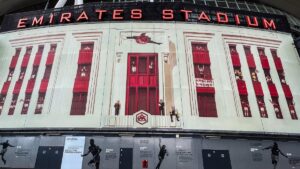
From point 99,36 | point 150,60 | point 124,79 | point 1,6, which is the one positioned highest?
point 1,6

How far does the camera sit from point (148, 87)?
31.8m

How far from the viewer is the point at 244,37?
1427 inches

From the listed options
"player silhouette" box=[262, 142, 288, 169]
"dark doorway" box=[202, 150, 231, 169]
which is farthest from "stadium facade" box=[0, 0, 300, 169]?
"player silhouette" box=[262, 142, 288, 169]

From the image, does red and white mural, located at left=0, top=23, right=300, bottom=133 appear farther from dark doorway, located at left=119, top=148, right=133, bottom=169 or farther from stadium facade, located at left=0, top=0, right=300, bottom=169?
dark doorway, located at left=119, top=148, right=133, bottom=169

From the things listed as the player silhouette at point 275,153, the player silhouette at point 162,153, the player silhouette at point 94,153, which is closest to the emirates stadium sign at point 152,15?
the player silhouette at point 275,153

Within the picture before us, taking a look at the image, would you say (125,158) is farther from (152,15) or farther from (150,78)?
(152,15)

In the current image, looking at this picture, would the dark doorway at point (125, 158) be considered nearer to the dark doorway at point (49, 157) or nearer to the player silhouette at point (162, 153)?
the player silhouette at point (162, 153)

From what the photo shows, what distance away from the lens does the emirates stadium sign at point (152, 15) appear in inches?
1448

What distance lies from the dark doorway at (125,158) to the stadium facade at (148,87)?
87mm

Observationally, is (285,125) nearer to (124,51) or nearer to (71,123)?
(124,51)

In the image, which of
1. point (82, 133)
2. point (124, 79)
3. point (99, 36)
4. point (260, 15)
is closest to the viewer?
point (82, 133)

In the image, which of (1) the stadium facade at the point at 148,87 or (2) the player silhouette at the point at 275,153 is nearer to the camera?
(2) the player silhouette at the point at 275,153

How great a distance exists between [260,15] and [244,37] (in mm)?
4358

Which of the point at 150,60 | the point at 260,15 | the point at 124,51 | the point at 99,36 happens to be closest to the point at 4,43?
the point at 99,36
